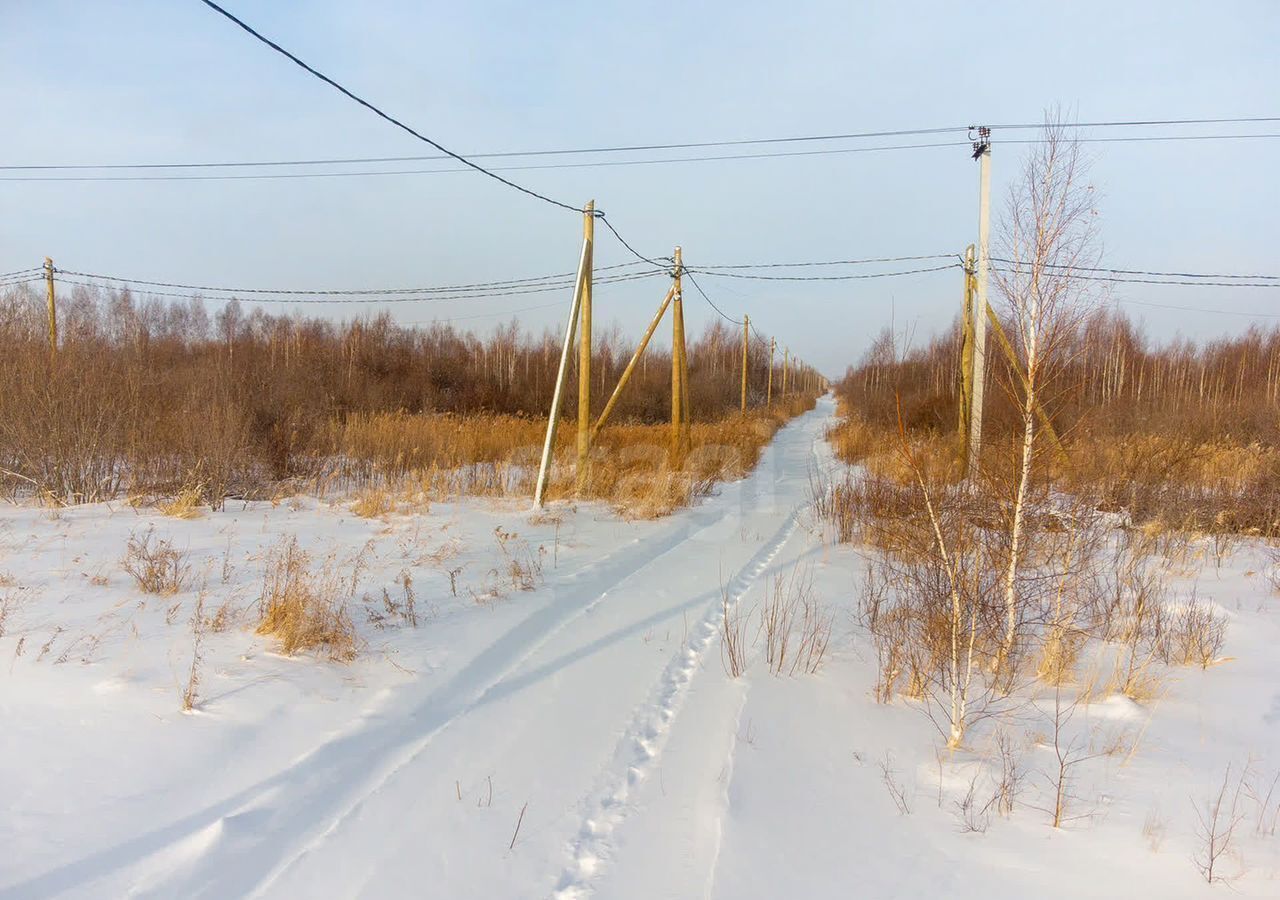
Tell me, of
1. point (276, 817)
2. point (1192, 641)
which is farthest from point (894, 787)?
point (1192, 641)

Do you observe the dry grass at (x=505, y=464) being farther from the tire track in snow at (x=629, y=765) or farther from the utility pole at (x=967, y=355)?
the tire track in snow at (x=629, y=765)

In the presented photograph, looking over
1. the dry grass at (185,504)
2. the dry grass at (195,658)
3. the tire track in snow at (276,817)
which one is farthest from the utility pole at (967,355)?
the dry grass at (185,504)

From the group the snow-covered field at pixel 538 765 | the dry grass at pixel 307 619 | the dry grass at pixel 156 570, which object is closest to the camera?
the snow-covered field at pixel 538 765

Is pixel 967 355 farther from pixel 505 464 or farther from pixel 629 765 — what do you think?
pixel 629 765

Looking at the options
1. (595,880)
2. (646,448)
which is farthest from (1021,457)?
(646,448)

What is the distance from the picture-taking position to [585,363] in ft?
35.9

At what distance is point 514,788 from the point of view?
2980 mm

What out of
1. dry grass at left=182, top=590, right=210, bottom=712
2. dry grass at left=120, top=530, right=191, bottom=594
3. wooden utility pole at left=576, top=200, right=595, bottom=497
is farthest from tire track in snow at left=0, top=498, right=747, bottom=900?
wooden utility pole at left=576, top=200, right=595, bottom=497

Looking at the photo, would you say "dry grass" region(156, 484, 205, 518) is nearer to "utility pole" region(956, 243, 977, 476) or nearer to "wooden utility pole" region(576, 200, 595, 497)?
"wooden utility pole" region(576, 200, 595, 497)

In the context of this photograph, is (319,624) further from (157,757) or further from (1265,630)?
(1265,630)

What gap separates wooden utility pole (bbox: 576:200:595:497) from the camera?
10.3 metres

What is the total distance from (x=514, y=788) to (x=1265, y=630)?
5.96 m

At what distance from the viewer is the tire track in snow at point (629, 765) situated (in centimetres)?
246

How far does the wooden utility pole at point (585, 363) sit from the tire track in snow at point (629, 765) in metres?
5.88
